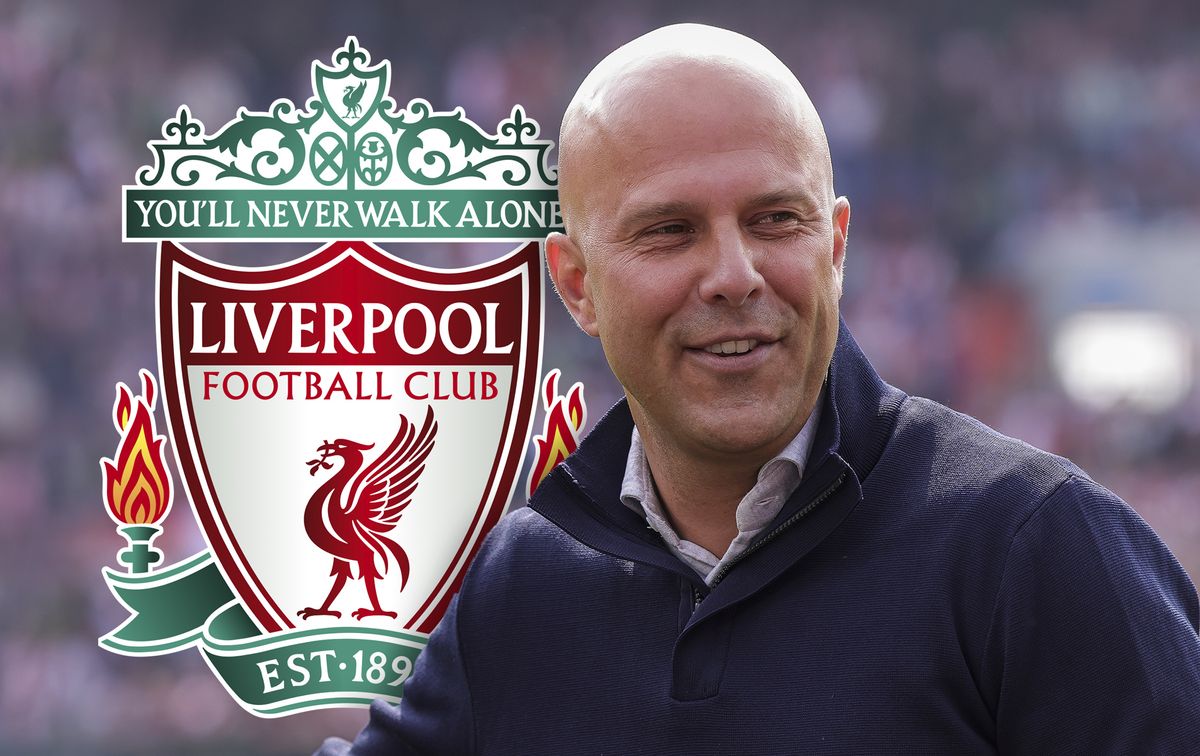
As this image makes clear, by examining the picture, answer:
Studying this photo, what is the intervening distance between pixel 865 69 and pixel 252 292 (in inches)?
161

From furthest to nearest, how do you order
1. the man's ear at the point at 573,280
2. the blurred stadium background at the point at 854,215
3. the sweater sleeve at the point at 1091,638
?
the blurred stadium background at the point at 854,215 < the man's ear at the point at 573,280 < the sweater sleeve at the point at 1091,638

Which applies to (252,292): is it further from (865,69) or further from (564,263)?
(865,69)

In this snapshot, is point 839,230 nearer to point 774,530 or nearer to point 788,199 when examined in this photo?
point 788,199

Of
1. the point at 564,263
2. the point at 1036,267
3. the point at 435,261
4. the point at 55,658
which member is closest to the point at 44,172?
the point at 55,658

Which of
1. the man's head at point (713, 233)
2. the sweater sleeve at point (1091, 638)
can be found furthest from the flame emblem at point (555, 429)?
the sweater sleeve at point (1091, 638)

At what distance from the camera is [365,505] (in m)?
1.57

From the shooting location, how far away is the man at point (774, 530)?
1068mm

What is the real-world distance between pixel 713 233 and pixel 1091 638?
1.40 ft

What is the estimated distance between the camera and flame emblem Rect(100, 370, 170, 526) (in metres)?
1.55

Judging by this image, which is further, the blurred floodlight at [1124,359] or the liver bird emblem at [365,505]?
the blurred floodlight at [1124,359]

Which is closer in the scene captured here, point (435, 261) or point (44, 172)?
point (435, 261)

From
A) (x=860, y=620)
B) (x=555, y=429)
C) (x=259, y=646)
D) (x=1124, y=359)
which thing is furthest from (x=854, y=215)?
(x=860, y=620)

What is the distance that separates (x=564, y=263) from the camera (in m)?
1.32

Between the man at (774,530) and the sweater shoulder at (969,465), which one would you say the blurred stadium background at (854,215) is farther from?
the sweater shoulder at (969,465)
